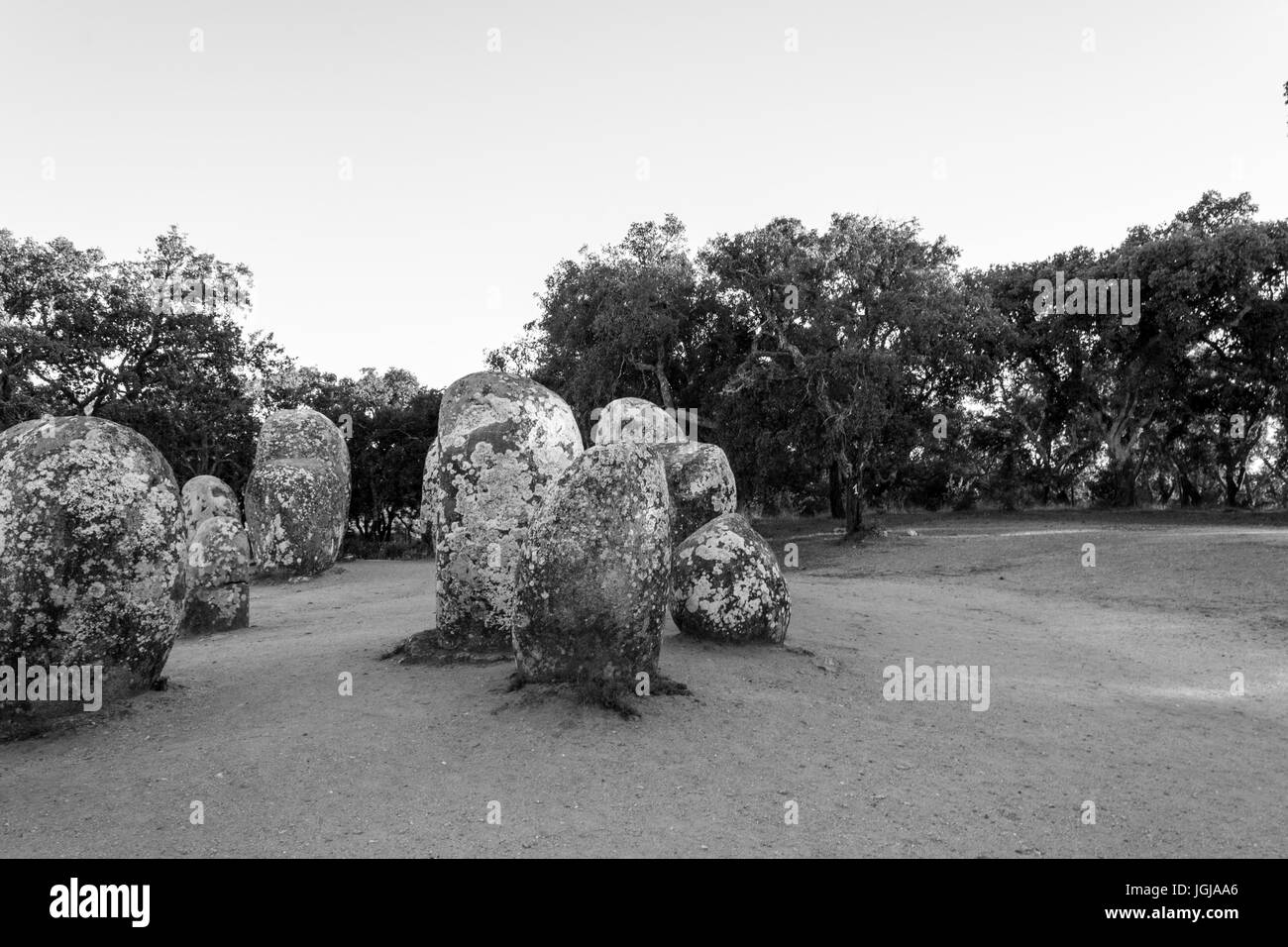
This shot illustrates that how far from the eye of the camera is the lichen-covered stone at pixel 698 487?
1396 cm

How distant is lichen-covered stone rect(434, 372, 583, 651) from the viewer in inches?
343

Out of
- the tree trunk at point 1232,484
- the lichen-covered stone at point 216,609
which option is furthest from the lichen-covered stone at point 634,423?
the tree trunk at point 1232,484

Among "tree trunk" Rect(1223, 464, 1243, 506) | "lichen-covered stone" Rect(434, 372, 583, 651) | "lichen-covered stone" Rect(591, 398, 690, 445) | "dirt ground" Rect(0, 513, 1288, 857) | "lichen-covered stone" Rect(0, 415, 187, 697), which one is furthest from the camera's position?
"tree trunk" Rect(1223, 464, 1243, 506)

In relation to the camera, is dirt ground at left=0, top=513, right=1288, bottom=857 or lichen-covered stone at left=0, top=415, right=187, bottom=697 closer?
dirt ground at left=0, top=513, right=1288, bottom=857

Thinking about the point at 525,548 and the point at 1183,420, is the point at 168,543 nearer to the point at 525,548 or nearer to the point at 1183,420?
the point at 525,548

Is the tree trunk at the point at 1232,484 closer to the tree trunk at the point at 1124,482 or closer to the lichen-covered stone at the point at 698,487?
the tree trunk at the point at 1124,482

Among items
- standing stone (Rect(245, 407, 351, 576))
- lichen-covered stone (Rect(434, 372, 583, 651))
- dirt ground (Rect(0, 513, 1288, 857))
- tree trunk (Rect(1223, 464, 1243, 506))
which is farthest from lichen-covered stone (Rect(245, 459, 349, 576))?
tree trunk (Rect(1223, 464, 1243, 506))

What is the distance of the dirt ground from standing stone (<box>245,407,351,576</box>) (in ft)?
25.4

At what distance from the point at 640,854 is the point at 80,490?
5.37 meters

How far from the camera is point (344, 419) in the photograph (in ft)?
93.8

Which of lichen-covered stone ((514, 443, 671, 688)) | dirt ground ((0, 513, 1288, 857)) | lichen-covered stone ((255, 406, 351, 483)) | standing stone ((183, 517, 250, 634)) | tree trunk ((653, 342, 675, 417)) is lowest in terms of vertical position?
dirt ground ((0, 513, 1288, 857))

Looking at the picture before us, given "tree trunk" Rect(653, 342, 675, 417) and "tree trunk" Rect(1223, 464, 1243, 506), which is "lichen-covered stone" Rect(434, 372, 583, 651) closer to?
"tree trunk" Rect(653, 342, 675, 417)

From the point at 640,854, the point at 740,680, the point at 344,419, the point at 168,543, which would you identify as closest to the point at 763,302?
the point at 344,419

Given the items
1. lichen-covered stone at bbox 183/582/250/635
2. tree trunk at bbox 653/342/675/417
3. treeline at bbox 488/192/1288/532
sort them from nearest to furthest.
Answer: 1. lichen-covered stone at bbox 183/582/250/635
2. treeline at bbox 488/192/1288/532
3. tree trunk at bbox 653/342/675/417
